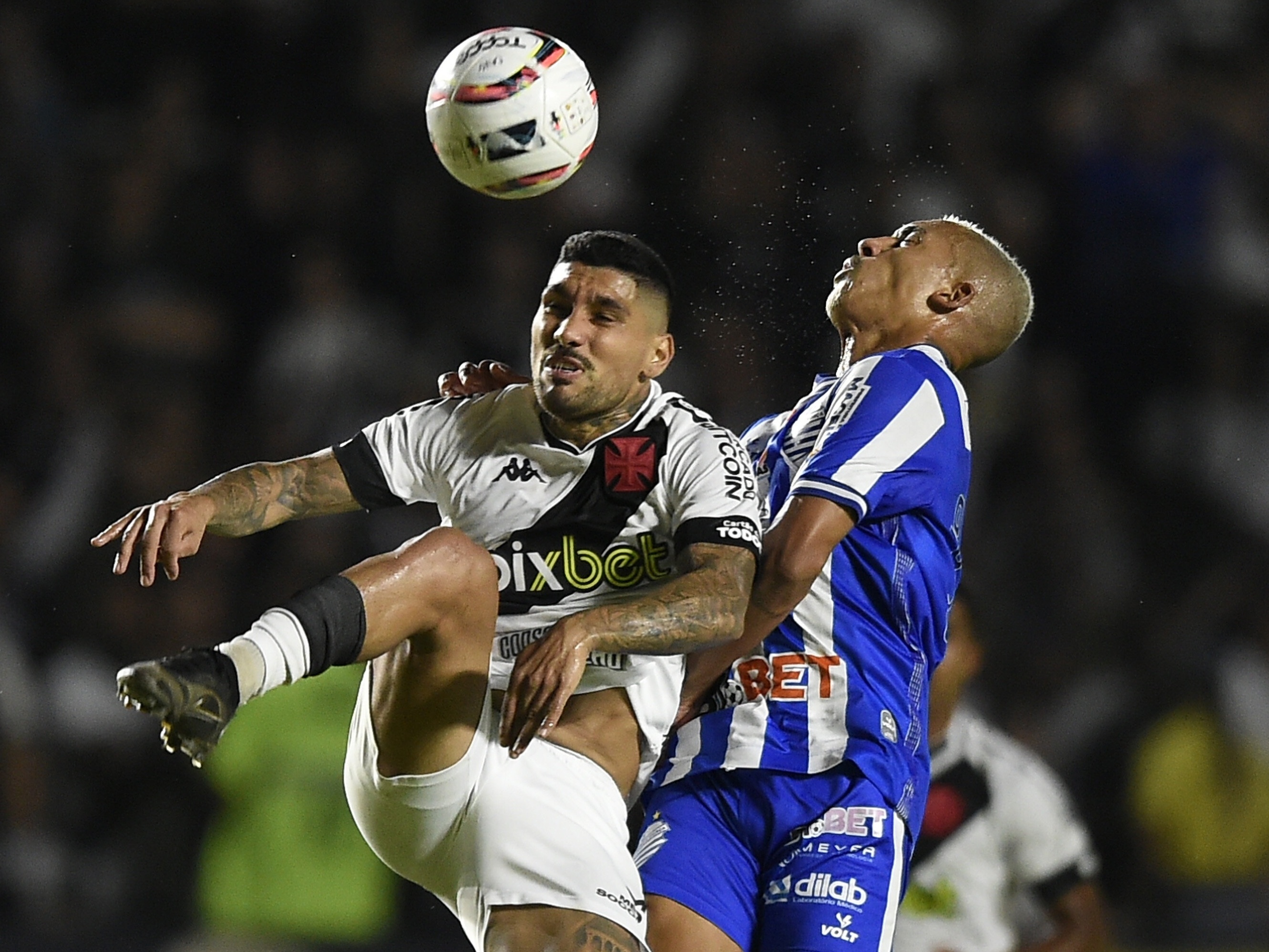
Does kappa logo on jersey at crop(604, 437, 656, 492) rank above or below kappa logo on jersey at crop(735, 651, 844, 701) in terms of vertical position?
above

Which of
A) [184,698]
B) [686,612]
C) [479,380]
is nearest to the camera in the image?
[184,698]

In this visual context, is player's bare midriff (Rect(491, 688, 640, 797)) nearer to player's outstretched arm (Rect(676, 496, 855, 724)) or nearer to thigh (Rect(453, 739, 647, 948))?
thigh (Rect(453, 739, 647, 948))

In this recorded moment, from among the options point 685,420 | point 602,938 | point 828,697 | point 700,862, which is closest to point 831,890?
point 700,862

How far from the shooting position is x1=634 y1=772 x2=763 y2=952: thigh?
385cm

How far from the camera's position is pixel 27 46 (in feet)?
30.9

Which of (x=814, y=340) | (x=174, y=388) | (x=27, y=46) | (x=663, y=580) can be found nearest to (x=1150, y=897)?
(x=814, y=340)

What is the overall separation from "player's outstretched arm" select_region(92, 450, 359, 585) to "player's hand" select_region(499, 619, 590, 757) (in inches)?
27.3

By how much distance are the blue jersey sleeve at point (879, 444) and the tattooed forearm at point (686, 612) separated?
300 millimetres

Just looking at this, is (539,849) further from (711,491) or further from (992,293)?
(992,293)

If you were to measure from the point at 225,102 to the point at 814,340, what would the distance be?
4.51m

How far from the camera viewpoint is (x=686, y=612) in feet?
11.9

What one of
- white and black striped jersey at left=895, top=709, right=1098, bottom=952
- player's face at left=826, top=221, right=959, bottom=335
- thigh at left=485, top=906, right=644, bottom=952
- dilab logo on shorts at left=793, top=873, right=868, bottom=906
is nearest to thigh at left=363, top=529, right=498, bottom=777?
thigh at left=485, top=906, right=644, bottom=952

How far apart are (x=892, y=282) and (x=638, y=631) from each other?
1373 mm

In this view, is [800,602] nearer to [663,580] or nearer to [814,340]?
[663,580]
